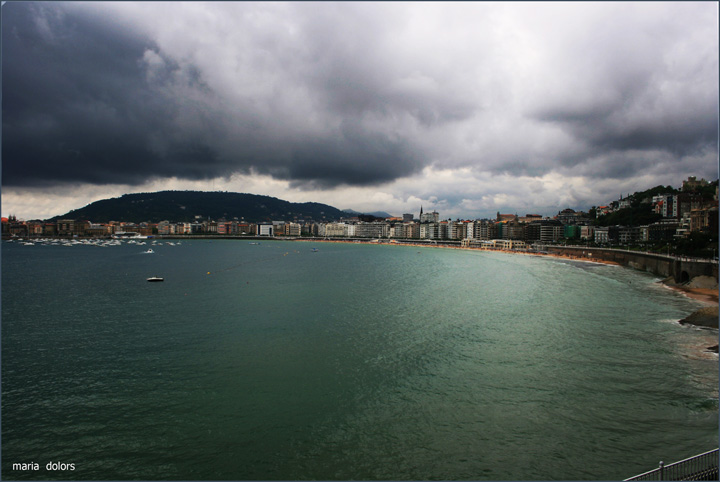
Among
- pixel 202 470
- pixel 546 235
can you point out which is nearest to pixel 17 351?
pixel 202 470

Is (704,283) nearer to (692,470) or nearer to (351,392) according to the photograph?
(692,470)

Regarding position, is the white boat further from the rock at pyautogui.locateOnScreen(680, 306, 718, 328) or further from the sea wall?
the rock at pyautogui.locateOnScreen(680, 306, 718, 328)

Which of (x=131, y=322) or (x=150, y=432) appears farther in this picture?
(x=131, y=322)

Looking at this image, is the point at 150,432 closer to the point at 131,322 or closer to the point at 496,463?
the point at 496,463

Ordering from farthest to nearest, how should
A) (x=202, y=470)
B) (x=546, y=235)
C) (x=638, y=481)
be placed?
(x=546, y=235), (x=202, y=470), (x=638, y=481)

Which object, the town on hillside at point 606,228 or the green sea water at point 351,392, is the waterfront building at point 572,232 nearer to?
the town on hillside at point 606,228

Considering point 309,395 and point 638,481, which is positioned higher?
point 638,481
